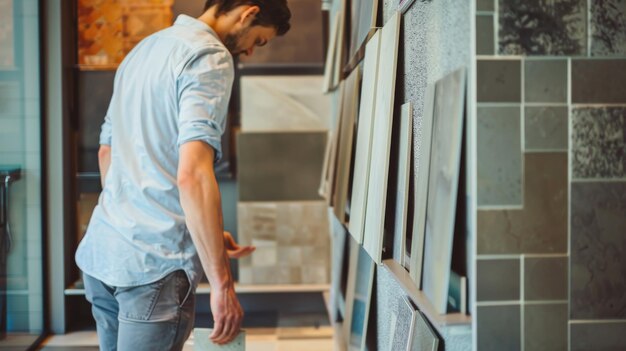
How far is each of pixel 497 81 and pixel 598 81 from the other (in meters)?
0.16

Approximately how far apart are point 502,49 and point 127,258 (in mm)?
972

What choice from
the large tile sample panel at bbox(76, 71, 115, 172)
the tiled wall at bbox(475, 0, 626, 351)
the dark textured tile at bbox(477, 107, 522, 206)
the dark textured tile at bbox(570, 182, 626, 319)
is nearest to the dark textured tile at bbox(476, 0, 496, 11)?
the tiled wall at bbox(475, 0, 626, 351)

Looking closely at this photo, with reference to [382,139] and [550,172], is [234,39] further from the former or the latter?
[550,172]

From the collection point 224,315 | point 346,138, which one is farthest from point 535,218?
point 346,138

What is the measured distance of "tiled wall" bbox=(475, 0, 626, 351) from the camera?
917 millimetres

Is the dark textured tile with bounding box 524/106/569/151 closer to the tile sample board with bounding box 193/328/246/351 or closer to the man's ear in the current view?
the tile sample board with bounding box 193/328/246/351

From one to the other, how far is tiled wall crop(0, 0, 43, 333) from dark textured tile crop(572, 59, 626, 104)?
267 centimetres

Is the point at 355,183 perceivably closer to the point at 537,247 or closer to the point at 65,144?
the point at 537,247

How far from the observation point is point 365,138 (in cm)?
171

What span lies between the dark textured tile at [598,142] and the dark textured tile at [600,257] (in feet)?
0.08

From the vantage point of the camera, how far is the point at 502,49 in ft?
3.01

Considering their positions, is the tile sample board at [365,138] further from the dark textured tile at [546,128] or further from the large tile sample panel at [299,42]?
the large tile sample panel at [299,42]

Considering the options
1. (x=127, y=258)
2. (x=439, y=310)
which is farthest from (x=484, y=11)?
(x=127, y=258)

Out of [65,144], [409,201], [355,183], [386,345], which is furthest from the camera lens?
[65,144]
